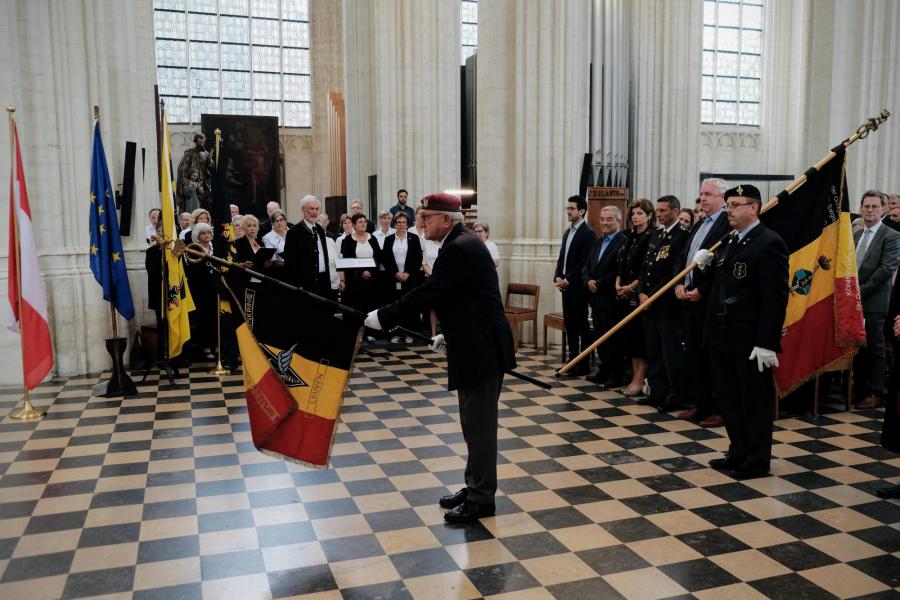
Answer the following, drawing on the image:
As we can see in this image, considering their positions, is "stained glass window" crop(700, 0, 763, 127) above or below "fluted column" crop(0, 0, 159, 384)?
above

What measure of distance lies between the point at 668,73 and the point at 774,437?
8.66m

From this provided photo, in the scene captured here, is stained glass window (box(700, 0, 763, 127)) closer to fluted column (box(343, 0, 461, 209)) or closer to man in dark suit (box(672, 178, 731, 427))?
fluted column (box(343, 0, 461, 209))

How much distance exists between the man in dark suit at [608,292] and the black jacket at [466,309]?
3.66 meters

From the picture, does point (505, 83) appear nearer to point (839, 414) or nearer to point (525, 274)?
point (525, 274)

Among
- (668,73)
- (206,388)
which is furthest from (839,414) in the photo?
(668,73)

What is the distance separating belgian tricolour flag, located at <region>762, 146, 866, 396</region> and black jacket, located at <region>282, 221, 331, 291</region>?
15.9 ft

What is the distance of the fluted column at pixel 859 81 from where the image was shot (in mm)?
9789

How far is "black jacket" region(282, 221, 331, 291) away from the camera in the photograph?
8.45 m

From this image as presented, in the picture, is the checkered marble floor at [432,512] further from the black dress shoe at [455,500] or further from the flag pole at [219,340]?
A: the flag pole at [219,340]

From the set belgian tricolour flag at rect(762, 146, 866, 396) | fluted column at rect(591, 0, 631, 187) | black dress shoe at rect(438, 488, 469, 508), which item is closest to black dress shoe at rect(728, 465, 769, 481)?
belgian tricolour flag at rect(762, 146, 866, 396)

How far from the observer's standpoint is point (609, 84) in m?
13.0

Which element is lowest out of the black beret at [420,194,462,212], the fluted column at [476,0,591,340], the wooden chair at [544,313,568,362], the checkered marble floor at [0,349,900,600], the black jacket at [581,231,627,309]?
the checkered marble floor at [0,349,900,600]

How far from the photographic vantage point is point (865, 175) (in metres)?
10.0

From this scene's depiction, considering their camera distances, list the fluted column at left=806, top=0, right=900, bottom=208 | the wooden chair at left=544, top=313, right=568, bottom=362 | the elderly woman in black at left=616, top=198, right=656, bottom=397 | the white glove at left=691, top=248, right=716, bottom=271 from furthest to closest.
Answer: the fluted column at left=806, top=0, right=900, bottom=208 < the wooden chair at left=544, top=313, right=568, bottom=362 < the elderly woman in black at left=616, top=198, right=656, bottom=397 < the white glove at left=691, top=248, right=716, bottom=271
